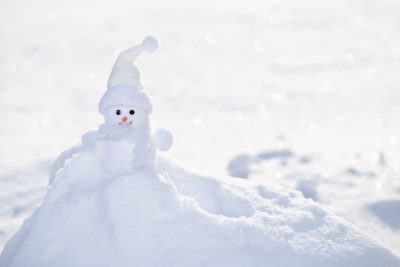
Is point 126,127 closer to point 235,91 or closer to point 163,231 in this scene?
point 163,231

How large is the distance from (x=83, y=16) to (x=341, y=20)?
733 cm

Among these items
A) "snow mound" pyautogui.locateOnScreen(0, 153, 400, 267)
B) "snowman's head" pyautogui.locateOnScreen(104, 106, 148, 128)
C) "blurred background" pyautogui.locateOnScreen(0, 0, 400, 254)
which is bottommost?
"snow mound" pyautogui.locateOnScreen(0, 153, 400, 267)

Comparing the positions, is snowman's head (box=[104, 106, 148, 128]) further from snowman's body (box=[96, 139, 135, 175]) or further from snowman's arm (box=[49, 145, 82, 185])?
snowman's arm (box=[49, 145, 82, 185])

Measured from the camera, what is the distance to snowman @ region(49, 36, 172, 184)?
2.23 meters

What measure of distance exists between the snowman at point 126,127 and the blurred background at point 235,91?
0.37 m

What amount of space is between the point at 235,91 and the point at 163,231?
5291 mm

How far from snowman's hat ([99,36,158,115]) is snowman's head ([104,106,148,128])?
0.10 ft

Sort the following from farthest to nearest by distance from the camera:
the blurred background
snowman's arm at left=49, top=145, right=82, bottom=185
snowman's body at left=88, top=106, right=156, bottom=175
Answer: the blurred background → snowman's arm at left=49, top=145, right=82, bottom=185 → snowman's body at left=88, top=106, right=156, bottom=175

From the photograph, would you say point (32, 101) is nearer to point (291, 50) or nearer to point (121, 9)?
point (291, 50)

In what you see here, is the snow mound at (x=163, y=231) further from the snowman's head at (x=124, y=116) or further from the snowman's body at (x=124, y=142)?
the snowman's head at (x=124, y=116)

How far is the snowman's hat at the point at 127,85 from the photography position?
225cm

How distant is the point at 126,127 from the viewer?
225 cm

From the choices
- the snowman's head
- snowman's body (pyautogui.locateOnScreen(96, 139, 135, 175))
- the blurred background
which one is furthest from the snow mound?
the blurred background

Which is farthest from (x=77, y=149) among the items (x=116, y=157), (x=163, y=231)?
(x=163, y=231)
